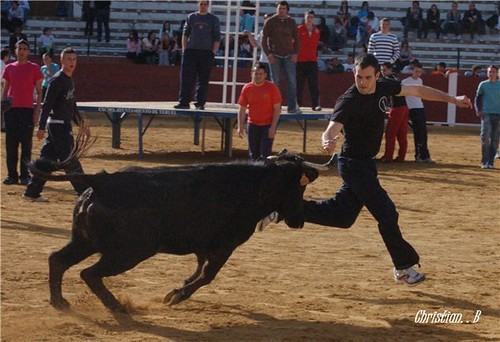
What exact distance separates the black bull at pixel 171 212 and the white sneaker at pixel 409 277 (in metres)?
0.90

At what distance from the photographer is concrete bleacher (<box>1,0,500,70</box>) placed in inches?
1185

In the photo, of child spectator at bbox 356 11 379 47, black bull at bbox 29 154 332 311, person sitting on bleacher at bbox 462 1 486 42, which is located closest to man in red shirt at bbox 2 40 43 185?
black bull at bbox 29 154 332 311

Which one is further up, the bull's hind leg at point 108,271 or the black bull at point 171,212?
the black bull at point 171,212

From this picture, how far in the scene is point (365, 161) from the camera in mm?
7281

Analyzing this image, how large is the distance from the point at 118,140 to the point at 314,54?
398 cm

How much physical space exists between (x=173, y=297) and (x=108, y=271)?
591 millimetres

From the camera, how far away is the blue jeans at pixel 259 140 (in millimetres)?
14156

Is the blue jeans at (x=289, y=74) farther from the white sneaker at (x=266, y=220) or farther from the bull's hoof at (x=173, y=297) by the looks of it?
the bull's hoof at (x=173, y=297)

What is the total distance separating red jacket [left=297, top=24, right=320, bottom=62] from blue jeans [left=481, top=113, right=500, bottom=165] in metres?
3.08

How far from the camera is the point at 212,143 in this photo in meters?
20.7

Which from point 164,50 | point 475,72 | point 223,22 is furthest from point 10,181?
A: point 223,22

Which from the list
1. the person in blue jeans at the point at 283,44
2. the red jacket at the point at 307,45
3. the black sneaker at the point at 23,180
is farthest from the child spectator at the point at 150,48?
the black sneaker at the point at 23,180

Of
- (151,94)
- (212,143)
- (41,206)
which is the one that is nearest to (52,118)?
(41,206)

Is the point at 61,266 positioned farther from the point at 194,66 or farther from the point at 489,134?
the point at 489,134
